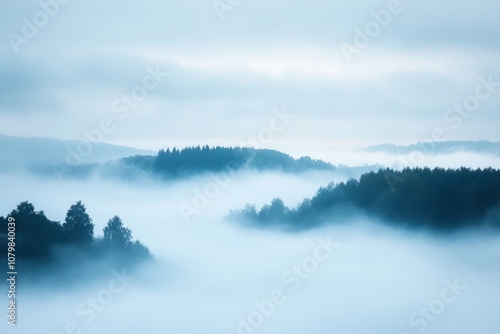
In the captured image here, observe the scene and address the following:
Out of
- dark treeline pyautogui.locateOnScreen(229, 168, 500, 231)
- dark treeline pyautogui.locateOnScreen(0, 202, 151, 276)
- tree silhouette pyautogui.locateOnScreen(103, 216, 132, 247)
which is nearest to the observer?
dark treeline pyautogui.locateOnScreen(0, 202, 151, 276)

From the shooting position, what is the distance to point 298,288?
7244 cm

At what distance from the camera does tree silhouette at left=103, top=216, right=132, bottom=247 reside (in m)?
49.2

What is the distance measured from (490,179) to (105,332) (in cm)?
4365

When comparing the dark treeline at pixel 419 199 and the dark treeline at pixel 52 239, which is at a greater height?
the dark treeline at pixel 419 199

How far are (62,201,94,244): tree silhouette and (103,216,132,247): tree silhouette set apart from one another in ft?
12.0

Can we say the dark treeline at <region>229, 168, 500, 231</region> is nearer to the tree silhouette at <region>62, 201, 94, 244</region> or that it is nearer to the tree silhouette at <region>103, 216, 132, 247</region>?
the tree silhouette at <region>103, 216, 132, 247</region>

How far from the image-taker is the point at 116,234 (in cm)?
5081

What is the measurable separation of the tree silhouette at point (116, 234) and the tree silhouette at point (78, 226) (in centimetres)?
367

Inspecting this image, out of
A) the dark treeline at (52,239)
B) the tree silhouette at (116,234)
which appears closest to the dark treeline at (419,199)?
the tree silhouette at (116,234)

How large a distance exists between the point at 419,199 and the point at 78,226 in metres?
42.9

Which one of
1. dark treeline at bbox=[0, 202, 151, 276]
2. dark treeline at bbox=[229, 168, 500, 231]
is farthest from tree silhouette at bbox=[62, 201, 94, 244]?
dark treeline at bbox=[229, 168, 500, 231]

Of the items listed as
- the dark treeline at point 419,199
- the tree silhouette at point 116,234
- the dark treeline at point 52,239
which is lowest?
the dark treeline at point 52,239

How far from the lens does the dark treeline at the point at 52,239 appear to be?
39000mm

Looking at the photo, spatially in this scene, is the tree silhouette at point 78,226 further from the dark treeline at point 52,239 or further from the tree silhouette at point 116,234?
the tree silhouette at point 116,234
